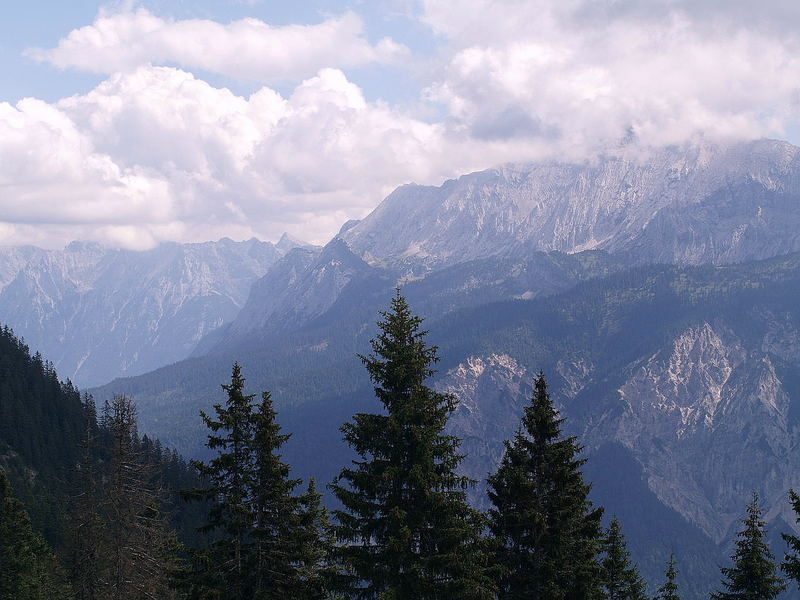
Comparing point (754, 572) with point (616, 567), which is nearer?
point (754, 572)

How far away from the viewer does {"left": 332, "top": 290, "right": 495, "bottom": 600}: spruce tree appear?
33.1 metres

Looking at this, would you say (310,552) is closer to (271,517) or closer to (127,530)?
(271,517)

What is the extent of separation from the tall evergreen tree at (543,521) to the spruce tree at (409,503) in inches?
159

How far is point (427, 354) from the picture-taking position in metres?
35.0

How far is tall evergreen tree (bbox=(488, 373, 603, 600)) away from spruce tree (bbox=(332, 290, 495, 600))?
4.04 m

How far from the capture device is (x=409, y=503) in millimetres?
33938

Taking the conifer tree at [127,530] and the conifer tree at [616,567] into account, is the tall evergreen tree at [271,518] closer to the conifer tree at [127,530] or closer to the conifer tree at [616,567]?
the conifer tree at [127,530]

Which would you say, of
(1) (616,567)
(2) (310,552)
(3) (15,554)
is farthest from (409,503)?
(3) (15,554)

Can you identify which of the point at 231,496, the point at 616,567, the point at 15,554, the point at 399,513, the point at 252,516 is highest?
the point at 231,496

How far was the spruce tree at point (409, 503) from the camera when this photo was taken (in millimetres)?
33094

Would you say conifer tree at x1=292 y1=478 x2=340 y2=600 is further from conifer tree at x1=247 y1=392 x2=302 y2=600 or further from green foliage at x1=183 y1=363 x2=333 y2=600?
conifer tree at x1=247 y1=392 x2=302 y2=600

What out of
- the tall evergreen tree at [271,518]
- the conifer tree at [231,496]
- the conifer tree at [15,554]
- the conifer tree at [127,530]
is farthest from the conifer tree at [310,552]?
the conifer tree at [15,554]

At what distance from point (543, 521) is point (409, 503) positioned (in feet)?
21.6

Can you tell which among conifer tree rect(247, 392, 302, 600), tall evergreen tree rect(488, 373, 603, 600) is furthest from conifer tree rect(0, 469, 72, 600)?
tall evergreen tree rect(488, 373, 603, 600)
